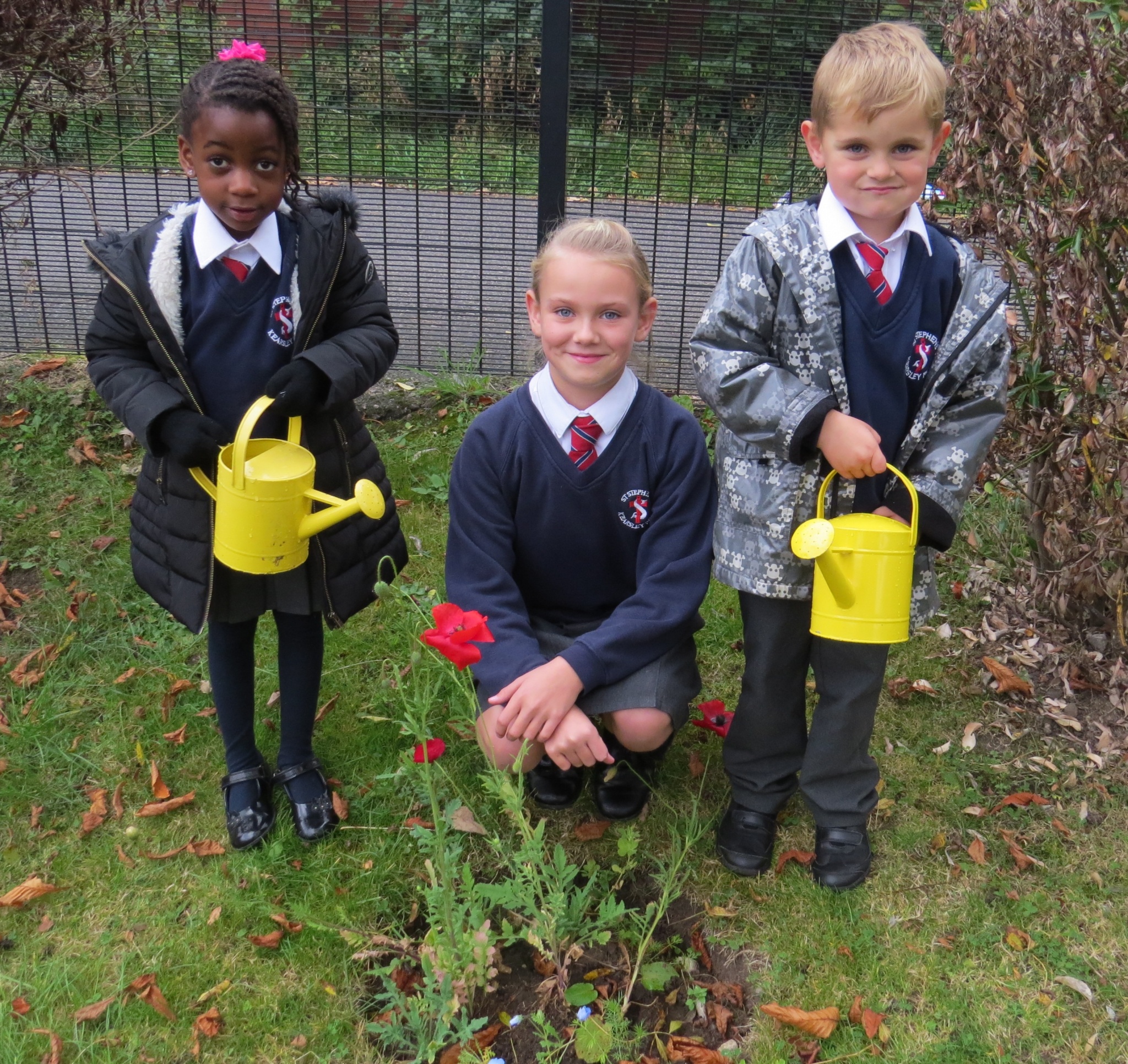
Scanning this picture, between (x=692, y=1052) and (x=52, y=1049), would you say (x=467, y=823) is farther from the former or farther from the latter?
(x=52, y=1049)

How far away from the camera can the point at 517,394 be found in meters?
2.46

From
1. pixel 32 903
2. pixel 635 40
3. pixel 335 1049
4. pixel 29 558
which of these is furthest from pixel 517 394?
pixel 635 40

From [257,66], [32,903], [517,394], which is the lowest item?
[32,903]

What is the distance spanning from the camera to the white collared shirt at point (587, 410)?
2.40m

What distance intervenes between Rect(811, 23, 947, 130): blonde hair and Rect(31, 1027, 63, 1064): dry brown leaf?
7.55 feet

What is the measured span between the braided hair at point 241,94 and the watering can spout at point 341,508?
748 mm

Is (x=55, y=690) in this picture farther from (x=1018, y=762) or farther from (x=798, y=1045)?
(x=1018, y=762)

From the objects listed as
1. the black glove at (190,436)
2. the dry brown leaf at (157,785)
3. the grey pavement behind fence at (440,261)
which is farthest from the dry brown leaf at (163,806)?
the grey pavement behind fence at (440,261)

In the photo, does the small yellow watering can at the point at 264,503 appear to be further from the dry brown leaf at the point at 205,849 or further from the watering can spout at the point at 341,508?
the dry brown leaf at the point at 205,849

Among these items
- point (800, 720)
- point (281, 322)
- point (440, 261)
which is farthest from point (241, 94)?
point (440, 261)

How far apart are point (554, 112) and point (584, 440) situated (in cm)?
243

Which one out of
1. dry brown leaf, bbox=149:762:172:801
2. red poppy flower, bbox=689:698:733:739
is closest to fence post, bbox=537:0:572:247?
red poppy flower, bbox=689:698:733:739

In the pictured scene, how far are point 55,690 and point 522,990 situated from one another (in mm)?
1712

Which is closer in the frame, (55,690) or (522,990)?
(522,990)
